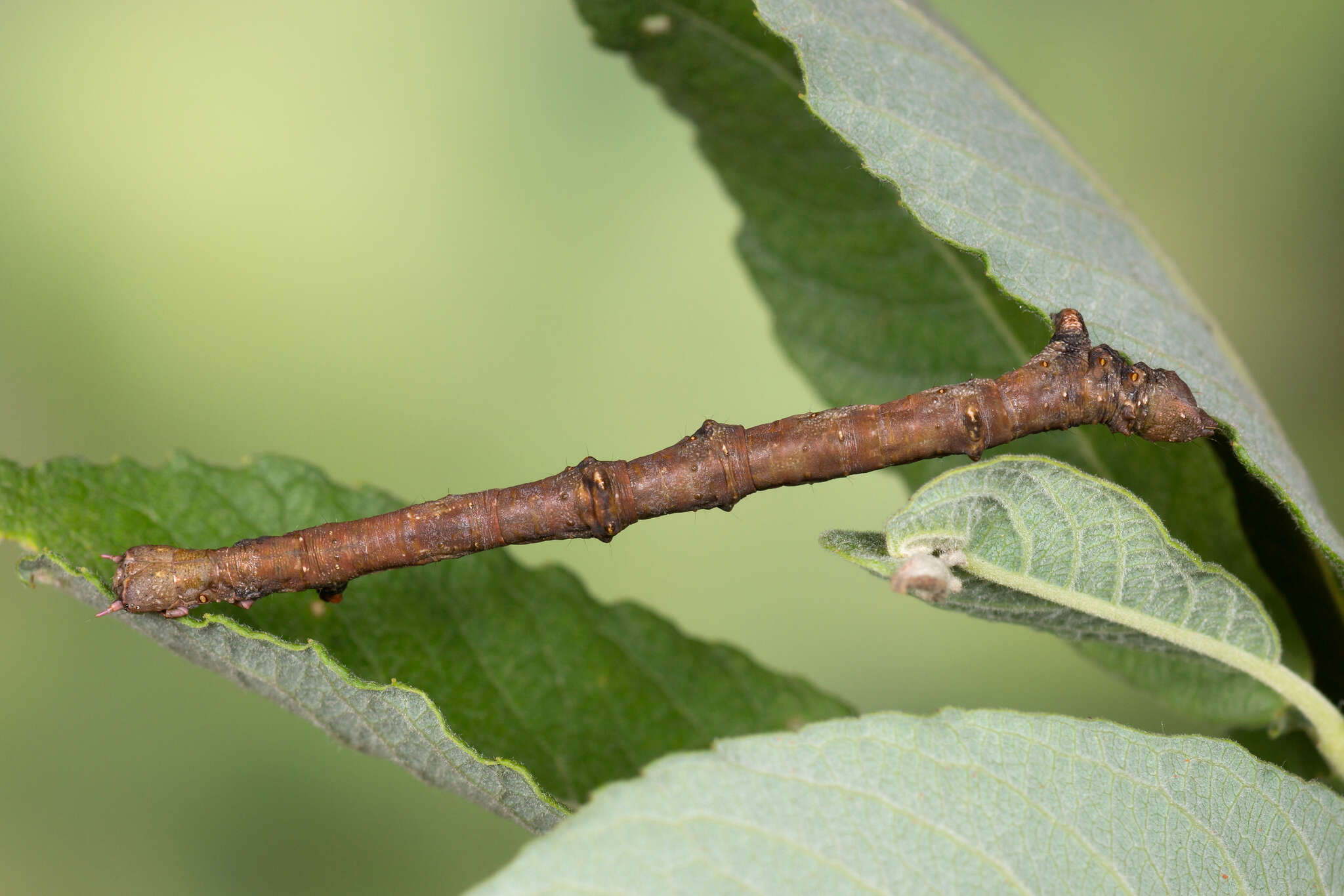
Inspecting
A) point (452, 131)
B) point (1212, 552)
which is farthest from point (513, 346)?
point (1212, 552)

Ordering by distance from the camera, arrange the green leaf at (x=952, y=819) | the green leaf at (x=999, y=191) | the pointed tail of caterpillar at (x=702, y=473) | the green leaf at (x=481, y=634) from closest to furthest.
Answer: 1. the green leaf at (x=952, y=819)
2. the green leaf at (x=999, y=191)
3. the pointed tail of caterpillar at (x=702, y=473)
4. the green leaf at (x=481, y=634)

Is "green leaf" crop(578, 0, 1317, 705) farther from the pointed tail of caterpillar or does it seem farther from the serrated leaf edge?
the serrated leaf edge

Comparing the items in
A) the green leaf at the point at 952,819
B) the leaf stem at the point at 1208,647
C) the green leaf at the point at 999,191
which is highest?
the green leaf at the point at 999,191

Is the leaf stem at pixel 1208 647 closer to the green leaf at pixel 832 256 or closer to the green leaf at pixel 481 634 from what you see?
the green leaf at pixel 832 256

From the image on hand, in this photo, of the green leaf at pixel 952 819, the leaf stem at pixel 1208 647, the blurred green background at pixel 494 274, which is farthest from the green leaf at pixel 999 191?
the blurred green background at pixel 494 274

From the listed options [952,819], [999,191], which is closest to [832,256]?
[999,191]

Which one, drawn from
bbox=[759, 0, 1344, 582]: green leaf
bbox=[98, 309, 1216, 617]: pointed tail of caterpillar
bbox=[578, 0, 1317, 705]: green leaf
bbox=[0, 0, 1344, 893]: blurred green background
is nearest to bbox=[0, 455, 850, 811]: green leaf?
bbox=[98, 309, 1216, 617]: pointed tail of caterpillar

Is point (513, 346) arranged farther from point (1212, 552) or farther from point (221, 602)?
point (1212, 552)
